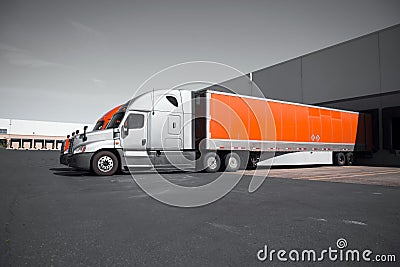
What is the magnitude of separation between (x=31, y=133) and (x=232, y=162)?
81566mm

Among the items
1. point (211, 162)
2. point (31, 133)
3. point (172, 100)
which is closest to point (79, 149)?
point (172, 100)

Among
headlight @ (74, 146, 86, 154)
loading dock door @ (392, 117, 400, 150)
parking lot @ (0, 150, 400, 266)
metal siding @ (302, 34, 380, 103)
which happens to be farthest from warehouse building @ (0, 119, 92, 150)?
parking lot @ (0, 150, 400, 266)

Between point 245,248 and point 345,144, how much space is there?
54.6 ft

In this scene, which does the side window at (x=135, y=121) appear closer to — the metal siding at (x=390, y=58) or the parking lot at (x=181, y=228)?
the parking lot at (x=181, y=228)

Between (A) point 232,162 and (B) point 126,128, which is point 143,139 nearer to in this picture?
(B) point 126,128

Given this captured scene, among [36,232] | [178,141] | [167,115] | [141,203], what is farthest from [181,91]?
[36,232]

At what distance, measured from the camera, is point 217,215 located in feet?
14.6

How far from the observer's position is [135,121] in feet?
35.3

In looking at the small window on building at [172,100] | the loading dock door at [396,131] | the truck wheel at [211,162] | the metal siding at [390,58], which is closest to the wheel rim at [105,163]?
the small window on building at [172,100]

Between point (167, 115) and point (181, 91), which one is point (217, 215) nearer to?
point (167, 115)

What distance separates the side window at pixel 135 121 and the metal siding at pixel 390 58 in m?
15.0

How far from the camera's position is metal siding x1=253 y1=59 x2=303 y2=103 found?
22141 millimetres

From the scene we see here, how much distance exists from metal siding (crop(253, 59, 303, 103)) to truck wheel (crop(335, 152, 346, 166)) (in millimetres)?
5975

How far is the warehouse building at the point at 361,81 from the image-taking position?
17.2 meters
